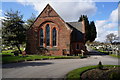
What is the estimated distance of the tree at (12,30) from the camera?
3384 cm

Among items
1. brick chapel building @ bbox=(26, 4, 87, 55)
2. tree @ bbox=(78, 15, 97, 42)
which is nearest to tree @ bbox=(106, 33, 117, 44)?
tree @ bbox=(78, 15, 97, 42)

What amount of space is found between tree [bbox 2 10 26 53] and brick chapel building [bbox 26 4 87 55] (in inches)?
96.3

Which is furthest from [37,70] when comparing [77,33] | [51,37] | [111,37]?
[111,37]

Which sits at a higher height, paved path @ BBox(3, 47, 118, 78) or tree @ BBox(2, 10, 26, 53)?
tree @ BBox(2, 10, 26, 53)

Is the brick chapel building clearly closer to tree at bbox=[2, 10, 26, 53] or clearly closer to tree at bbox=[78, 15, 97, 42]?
tree at bbox=[2, 10, 26, 53]

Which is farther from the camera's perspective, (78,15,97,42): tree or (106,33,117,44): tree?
(106,33,117,44): tree

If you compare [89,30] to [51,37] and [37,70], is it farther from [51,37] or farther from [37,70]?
[37,70]

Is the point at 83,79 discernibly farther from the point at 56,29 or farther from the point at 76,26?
the point at 76,26

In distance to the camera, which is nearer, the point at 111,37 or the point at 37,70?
the point at 37,70

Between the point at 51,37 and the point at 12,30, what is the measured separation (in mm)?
10796

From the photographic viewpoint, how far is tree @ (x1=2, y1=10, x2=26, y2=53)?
3384 cm

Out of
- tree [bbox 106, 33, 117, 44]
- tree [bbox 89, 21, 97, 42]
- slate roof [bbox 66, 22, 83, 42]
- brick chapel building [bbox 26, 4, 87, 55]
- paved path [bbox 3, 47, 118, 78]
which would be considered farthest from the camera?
tree [bbox 106, 33, 117, 44]

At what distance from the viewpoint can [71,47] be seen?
32.6m

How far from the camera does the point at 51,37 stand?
33750 millimetres
